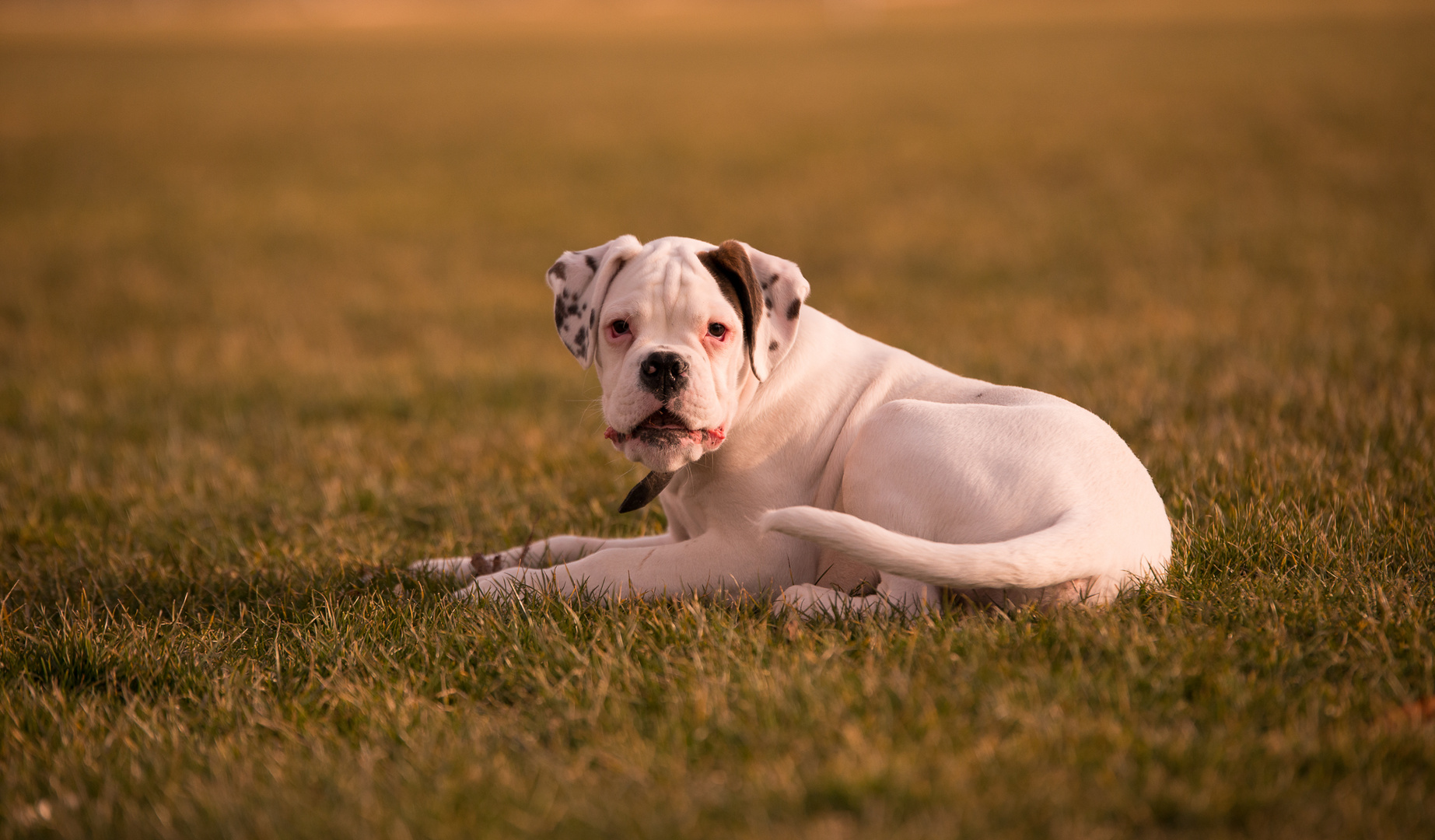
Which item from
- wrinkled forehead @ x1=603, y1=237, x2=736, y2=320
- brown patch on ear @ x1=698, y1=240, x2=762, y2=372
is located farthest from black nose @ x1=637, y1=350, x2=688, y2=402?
brown patch on ear @ x1=698, y1=240, x2=762, y2=372

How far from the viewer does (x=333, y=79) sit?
3516cm

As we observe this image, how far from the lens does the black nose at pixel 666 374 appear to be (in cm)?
347

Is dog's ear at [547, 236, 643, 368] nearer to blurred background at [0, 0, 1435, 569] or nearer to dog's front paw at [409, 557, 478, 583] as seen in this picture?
dog's front paw at [409, 557, 478, 583]

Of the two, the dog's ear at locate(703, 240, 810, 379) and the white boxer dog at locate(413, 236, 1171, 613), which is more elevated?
the dog's ear at locate(703, 240, 810, 379)

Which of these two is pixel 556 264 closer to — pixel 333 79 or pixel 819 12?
pixel 333 79

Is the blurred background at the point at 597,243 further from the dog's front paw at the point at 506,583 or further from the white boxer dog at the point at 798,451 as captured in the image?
the white boxer dog at the point at 798,451

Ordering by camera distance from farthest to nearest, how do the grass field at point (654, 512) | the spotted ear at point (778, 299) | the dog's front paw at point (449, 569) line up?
the dog's front paw at point (449, 569), the spotted ear at point (778, 299), the grass field at point (654, 512)

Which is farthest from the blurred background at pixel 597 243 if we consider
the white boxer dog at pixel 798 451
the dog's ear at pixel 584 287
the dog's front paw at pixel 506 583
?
the dog's ear at pixel 584 287

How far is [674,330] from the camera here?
3648mm

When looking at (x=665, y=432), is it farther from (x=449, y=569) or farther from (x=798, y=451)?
(x=449, y=569)

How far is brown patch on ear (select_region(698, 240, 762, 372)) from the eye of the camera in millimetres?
3697

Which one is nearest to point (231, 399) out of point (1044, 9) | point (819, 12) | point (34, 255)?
point (34, 255)

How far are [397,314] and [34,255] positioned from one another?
6.20 m

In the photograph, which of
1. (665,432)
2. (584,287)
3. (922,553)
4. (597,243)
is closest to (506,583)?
(665,432)
